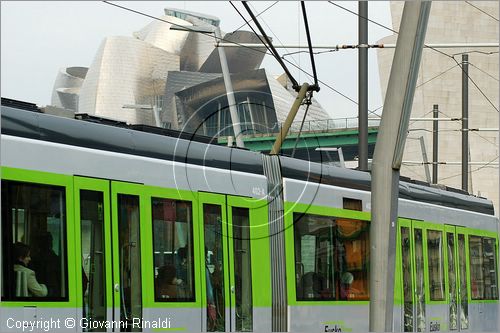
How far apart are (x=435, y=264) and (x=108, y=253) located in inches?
420

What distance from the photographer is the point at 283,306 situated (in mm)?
15844

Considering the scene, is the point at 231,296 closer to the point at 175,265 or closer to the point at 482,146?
the point at 175,265

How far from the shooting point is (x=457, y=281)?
75.4 feet

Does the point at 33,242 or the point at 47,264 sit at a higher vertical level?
the point at 33,242

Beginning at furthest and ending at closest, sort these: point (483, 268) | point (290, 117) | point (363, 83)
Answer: point (483, 268) → point (363, 83) → point (290, 117)

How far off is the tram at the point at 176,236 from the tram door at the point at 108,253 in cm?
2

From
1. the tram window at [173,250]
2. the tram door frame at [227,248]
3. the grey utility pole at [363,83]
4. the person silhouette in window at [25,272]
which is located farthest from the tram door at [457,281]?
the person silhouette in window at [25,272]

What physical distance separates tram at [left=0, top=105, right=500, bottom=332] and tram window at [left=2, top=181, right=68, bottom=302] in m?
0.01

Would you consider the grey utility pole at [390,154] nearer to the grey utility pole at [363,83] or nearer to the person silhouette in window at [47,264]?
the person silhouette in window at [47,264]

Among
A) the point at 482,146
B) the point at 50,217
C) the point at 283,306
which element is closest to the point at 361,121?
the point at 283,306

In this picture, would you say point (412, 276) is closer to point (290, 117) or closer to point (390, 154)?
point (290, 117)

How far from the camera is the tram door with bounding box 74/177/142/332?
11852mm

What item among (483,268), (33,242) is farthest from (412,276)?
(33,242)

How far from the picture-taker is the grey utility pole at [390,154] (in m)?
14.2
